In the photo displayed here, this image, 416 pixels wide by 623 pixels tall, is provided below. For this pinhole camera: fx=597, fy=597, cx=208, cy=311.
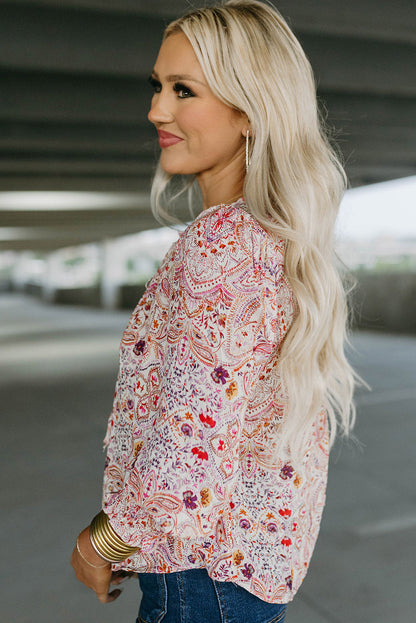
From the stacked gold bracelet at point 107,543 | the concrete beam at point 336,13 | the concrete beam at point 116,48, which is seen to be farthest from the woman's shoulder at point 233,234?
the concrete beam at point 116,48

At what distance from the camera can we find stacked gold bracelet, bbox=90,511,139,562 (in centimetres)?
111

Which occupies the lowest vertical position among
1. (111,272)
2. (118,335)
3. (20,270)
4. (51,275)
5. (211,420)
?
(20,270)

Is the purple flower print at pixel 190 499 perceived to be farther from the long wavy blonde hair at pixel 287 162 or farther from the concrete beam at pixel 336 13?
the concrete beam at pixel 336 13

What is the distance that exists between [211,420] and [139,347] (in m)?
0.27

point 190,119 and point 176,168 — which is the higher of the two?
point 190,119

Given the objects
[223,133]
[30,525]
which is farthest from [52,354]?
[223,133]

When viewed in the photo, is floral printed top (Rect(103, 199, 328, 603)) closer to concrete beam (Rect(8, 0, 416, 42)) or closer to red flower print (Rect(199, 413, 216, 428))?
red flower print (Rect(199, 413, 216, 428))

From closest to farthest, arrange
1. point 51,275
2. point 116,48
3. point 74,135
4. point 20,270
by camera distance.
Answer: point 116,48 < point 74,135 < point 51,275 < point 20,270

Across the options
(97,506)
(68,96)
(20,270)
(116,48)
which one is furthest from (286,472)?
(20,270)

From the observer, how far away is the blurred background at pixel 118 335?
9.78 feet

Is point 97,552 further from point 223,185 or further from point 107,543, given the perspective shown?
point 223,185

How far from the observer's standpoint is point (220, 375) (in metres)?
1.02

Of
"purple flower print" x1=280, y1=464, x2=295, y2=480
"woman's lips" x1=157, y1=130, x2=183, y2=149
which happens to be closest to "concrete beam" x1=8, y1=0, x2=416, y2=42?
"woman's lips" x1=157, y1=130, x2=183, y2=149

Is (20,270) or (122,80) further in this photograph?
(20,270)
